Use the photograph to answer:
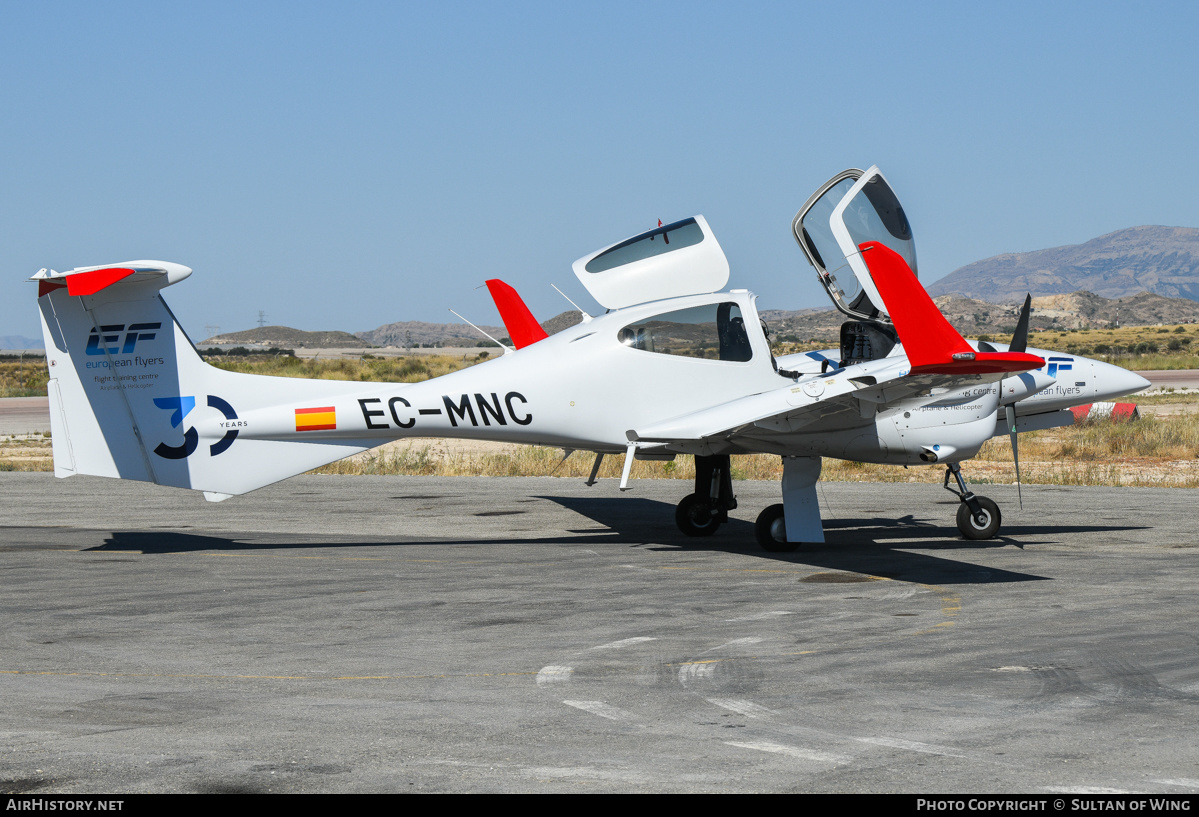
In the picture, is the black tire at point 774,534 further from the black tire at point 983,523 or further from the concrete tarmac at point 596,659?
the black tire at point 983,523

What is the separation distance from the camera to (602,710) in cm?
640

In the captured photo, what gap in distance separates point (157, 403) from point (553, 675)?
7.34 metres

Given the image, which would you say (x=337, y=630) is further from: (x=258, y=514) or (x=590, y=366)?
(x=258, y=514)

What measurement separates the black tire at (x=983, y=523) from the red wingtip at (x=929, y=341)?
4169 mm

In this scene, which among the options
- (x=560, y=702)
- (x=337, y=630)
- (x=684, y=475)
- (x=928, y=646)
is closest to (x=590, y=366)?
(x=337, y=630)

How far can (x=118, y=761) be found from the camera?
536 cm

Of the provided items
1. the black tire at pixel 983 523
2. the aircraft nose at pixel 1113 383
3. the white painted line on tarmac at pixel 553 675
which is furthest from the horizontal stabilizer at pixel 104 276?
the aircraft nose at pixel 1113 383

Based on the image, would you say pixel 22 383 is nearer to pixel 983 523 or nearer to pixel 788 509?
pixel 788 509

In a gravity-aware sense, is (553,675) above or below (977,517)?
above

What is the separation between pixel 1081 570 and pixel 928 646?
4201 mm

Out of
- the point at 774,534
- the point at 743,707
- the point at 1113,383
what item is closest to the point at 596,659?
the point at 743,707

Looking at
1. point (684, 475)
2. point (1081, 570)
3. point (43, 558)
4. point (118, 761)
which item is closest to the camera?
point (118, 761)

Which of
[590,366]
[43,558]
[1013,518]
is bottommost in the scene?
[1013,518]
